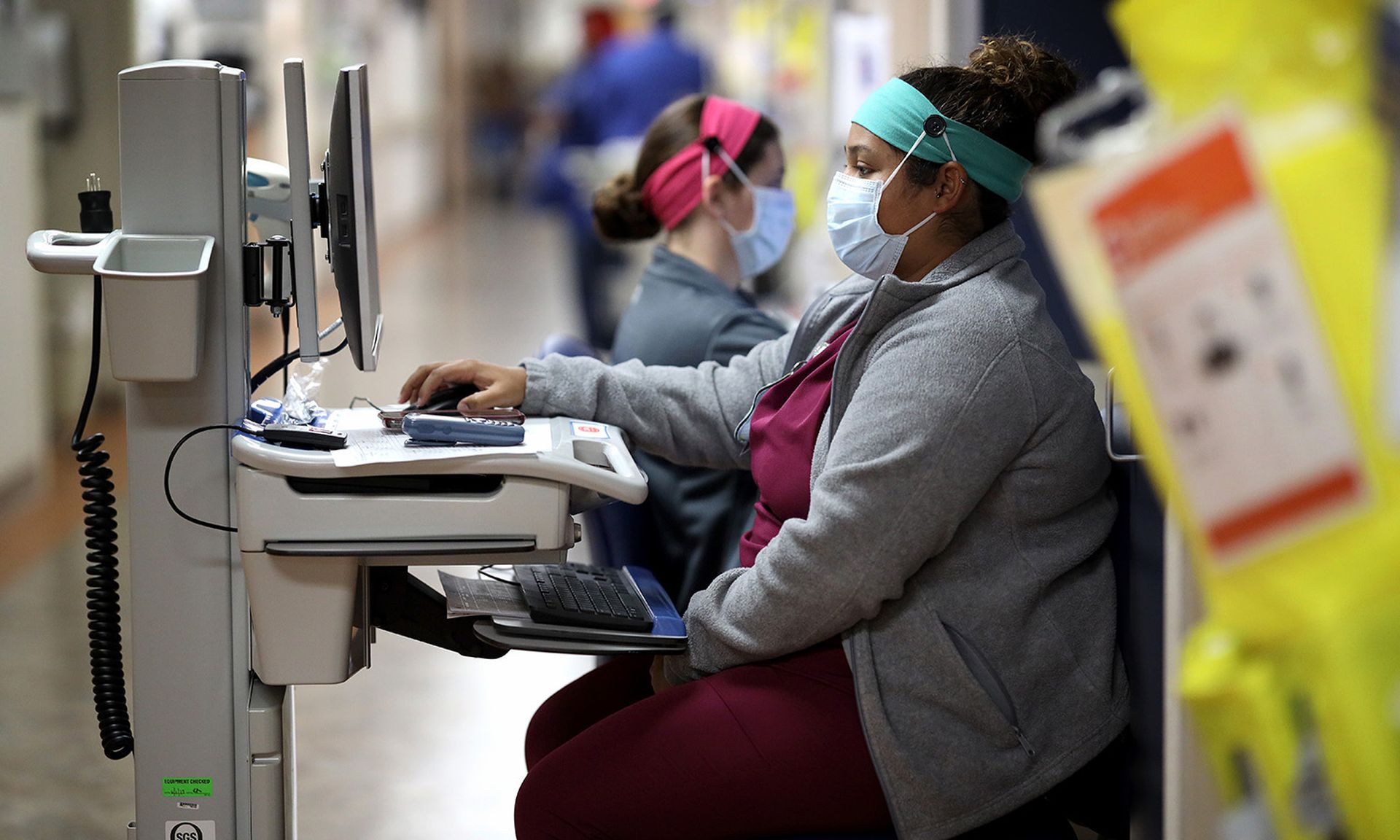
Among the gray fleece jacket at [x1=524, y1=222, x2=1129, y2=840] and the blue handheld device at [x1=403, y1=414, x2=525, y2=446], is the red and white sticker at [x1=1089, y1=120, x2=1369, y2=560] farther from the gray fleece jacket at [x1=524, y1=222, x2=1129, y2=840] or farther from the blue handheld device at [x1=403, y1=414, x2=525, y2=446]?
the blue handheld device at [x1=403, y1=414, x2=525, y2=446]

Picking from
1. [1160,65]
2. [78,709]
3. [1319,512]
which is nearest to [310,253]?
[1160,65]

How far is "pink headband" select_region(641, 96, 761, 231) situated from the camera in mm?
2639

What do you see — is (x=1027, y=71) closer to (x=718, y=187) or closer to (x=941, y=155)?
(x=941, y=155)

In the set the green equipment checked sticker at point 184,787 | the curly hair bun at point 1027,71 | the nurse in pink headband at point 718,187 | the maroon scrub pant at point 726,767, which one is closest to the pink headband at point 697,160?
the nurse in pink headband at point 718,187

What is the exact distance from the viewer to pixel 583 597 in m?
1.86

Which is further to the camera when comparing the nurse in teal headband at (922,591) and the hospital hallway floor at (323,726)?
the hospital hallway floor at (323,726)

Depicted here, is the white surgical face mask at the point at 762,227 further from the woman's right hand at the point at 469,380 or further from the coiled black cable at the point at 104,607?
the coiled black cable at the point at 104,607

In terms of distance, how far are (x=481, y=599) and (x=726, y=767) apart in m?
0.40

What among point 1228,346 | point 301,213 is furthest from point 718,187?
point 1228,346

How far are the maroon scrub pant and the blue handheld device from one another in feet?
1.22

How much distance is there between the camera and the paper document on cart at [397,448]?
5.45 ft

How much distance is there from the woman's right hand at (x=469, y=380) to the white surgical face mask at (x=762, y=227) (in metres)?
0.76

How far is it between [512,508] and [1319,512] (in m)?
1.03

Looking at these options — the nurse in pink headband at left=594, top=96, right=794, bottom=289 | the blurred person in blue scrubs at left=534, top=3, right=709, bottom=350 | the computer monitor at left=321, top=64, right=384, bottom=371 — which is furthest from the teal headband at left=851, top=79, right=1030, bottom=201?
A: the blurred person in blue scrubs at left=534, top=3, right=709, bottom=350
